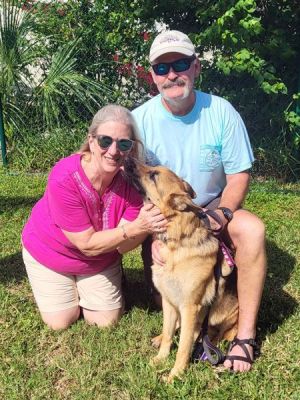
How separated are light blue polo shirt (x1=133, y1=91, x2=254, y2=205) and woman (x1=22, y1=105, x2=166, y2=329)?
0.32 m

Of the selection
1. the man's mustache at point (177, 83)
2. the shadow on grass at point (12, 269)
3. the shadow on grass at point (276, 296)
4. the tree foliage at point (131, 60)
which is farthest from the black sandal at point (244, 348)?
the tree foliage at point (131, 60)

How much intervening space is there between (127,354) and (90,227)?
0.94m

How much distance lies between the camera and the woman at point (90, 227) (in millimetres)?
3109

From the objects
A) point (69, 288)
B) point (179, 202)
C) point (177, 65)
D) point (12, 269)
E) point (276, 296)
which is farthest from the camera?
point (12, 269)

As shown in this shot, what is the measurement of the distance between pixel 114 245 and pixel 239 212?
2.98 ft

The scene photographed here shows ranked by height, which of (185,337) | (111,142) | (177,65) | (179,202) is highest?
(177,65)

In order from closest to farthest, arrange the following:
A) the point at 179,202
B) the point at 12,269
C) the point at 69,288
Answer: the point at 179,202 < the point at 69,288 < the point at 12,269

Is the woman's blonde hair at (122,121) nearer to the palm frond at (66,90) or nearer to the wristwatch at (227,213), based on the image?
the wristwatch at (227,213)

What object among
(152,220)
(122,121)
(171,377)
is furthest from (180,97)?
(171,377)

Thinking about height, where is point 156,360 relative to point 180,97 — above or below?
below

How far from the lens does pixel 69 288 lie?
12.2ft

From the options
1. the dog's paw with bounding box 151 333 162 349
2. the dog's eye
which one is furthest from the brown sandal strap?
the dog's eye

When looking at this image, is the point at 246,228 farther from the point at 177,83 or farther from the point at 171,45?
the point at 171,45

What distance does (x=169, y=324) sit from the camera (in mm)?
3270
